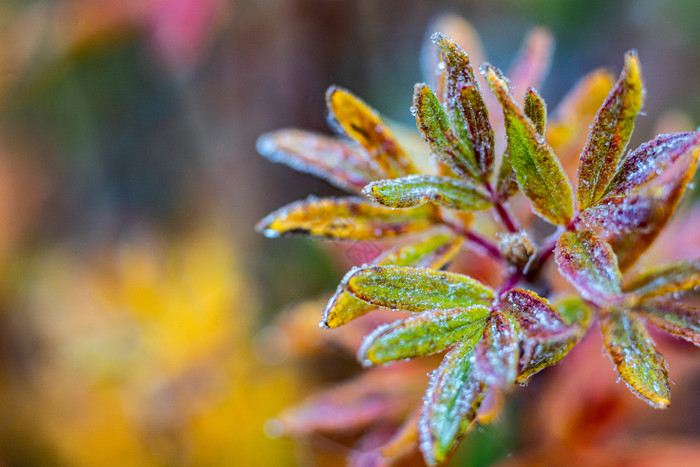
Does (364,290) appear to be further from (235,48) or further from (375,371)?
(235,48)

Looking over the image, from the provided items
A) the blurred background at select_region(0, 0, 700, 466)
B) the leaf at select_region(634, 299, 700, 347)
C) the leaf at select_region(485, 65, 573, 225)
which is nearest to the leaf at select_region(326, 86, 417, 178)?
the leaf at select_region(485, 65, 573, 225)

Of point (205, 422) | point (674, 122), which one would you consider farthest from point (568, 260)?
point (205, 422)

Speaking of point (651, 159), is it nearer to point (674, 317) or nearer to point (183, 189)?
point (674, 317)

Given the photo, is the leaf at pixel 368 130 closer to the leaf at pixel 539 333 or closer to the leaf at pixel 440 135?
the leaf at pixel 440 135

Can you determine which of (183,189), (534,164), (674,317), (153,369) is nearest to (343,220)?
(534,164)

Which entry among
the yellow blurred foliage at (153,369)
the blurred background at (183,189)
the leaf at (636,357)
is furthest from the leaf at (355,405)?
the yellow blurred foliage at (153,369)

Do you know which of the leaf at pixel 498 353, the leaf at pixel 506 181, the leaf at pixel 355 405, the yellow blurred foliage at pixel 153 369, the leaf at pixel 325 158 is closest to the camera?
the leaf at pixel 498 353
